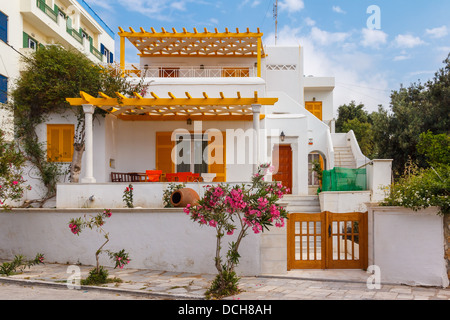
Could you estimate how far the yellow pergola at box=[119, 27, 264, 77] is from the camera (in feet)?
63.4

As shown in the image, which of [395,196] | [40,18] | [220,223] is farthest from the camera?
[40,18]

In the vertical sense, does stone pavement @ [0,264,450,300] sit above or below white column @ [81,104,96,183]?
below

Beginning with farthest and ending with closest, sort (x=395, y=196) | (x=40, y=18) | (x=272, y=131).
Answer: (x=40, y=18) < (x=272, y=131) < (x=395, y=196)

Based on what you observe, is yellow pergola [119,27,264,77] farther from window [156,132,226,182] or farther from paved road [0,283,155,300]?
paved road [0,283,155,300]

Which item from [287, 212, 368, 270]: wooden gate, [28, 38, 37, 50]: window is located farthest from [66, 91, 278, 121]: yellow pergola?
[28, 38, 37, 50]: window

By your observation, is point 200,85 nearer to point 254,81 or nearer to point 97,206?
point 254,81

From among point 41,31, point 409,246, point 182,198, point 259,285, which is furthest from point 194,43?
point 409,246

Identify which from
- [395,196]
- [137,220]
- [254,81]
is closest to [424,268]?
[395,196]

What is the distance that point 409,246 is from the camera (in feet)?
32.9

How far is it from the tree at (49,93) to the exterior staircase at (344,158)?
10.6m

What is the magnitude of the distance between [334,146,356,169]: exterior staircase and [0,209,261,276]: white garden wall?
1094 cm

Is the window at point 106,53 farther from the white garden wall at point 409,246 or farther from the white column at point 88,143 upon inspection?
the white garden wall at point 409,246
